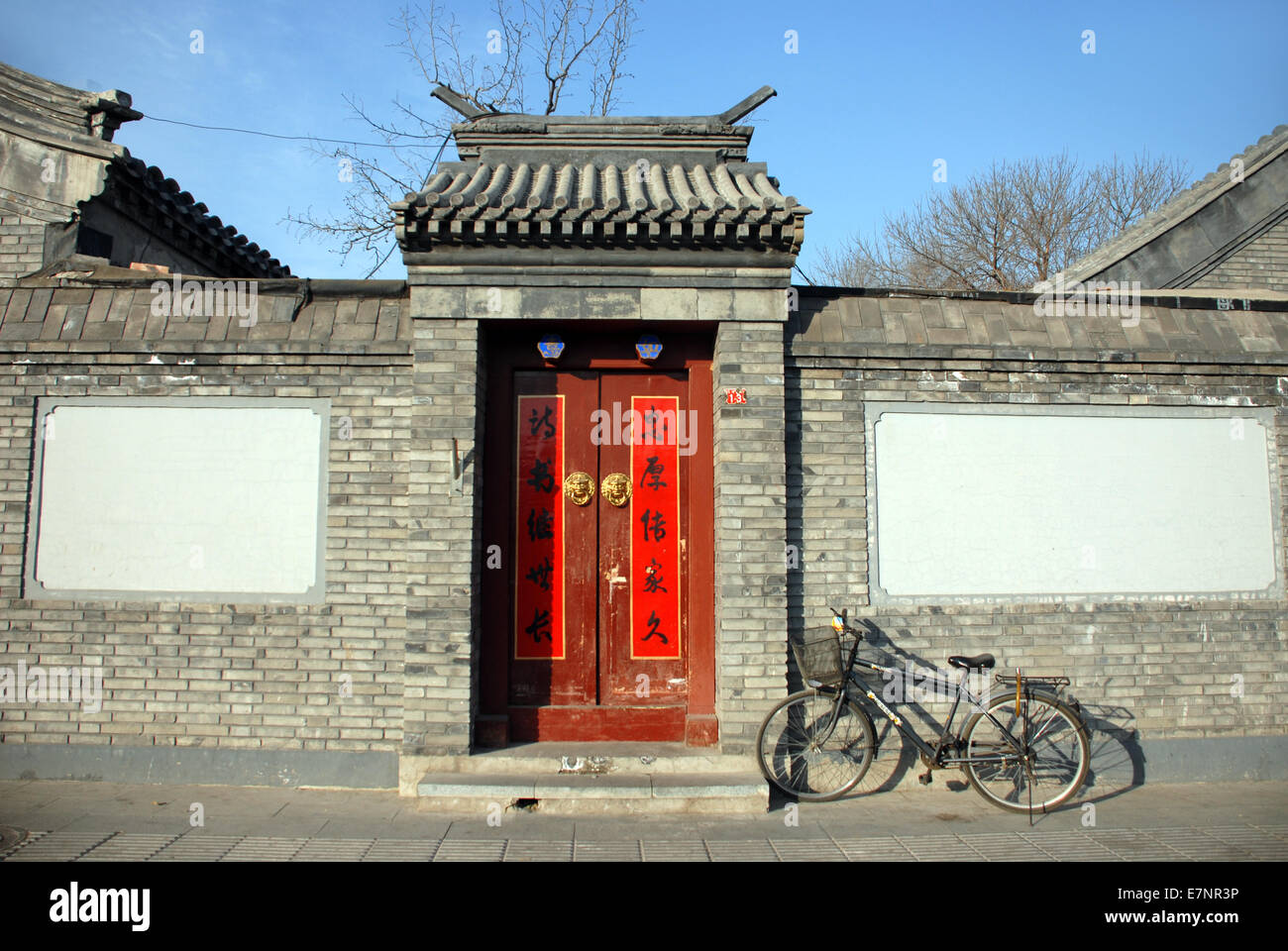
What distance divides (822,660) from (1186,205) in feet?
25.3

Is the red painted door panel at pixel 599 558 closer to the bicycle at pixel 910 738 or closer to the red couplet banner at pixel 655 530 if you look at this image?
the red couplet banner at pixel 655 530

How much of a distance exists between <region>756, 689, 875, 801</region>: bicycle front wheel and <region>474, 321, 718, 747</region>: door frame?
0.47 metres

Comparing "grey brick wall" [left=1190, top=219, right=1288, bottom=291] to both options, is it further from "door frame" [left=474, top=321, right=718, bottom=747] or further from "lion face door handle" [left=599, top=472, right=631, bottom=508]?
"lion face door handle" [left=599, top=472, right=631, bottom=508]

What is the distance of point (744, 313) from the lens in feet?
19.0

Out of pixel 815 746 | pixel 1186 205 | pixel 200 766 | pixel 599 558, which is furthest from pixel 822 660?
pixel 1186 205

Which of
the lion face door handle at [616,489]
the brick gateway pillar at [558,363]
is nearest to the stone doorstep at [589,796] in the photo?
the brick gateway pillar at [558,363]

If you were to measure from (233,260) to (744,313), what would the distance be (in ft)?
23.1

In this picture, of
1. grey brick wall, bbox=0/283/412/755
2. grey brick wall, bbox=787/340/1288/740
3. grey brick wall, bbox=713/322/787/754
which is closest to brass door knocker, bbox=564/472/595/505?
grey brick wall, bbox=713/322/787/754

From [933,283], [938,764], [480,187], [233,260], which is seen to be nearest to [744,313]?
[480,187]

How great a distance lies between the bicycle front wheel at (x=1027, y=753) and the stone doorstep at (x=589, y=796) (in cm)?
156

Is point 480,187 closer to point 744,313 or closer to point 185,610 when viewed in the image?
point 744,313

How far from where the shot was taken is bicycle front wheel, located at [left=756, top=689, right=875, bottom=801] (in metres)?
5.47

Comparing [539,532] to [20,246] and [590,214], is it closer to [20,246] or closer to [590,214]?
[590,214]

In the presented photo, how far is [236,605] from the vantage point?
19.2 feet
